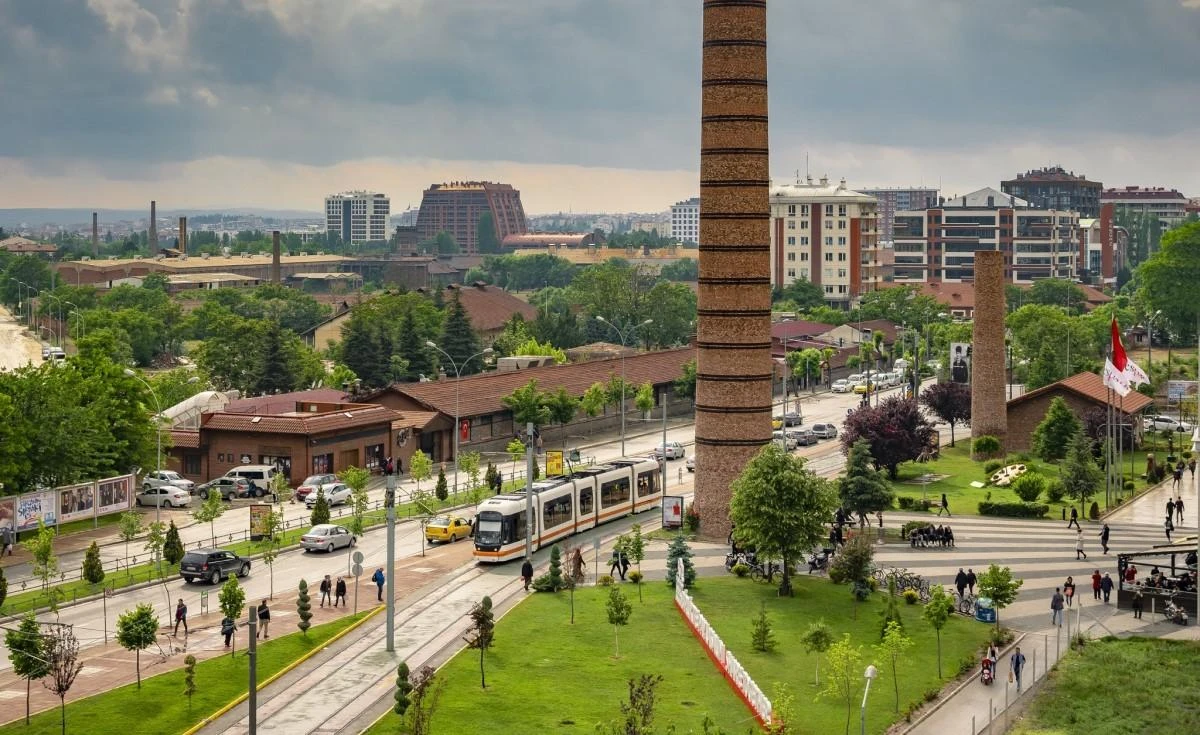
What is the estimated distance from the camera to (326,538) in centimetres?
6259

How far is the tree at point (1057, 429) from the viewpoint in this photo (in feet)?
284

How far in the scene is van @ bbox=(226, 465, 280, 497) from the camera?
3100 inches

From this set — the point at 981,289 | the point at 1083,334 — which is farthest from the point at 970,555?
the point at 1083,334

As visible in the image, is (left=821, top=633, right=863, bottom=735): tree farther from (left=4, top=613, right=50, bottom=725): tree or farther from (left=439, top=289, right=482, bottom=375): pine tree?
(left=439, top=289, right=482, bottom=375): pine tree

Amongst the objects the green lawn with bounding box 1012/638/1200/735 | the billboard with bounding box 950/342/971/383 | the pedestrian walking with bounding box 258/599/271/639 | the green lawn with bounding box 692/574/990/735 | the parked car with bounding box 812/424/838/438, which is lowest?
the green lawn with bounding box 1012/638/1200/735

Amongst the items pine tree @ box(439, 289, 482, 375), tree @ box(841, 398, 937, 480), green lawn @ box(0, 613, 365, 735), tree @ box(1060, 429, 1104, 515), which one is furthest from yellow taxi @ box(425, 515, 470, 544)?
pine tree @ box(439, 289, 482, 375)

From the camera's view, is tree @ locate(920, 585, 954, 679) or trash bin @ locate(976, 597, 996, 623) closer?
tree @ locate(920, 585, 954, 679)

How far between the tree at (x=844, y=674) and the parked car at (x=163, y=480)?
4224 cm

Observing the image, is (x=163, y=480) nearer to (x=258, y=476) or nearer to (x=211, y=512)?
(x=258, y=476)

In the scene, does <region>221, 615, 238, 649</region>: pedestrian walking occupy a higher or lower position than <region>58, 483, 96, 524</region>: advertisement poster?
lower

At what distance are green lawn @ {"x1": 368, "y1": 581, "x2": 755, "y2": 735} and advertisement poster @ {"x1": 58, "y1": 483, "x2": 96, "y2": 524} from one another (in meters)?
24.1

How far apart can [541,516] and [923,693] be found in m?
21.9

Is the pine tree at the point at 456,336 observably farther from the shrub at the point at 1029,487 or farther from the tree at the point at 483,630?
the tree at the point at 483,630

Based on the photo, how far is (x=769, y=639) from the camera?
46.9m
